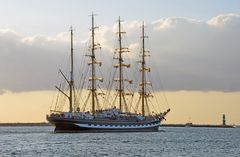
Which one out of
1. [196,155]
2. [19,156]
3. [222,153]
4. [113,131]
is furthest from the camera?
[113,131]

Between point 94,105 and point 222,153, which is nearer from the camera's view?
point 222,153

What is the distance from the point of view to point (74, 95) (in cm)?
18062

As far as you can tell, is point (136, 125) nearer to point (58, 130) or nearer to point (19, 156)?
point (58, 130)

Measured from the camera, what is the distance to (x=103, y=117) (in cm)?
18538

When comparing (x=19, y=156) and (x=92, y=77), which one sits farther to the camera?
(x=92, y=77)

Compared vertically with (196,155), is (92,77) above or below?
above

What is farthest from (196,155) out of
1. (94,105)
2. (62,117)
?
(94,105)

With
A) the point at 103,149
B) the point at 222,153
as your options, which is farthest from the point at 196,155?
the point at 103,149

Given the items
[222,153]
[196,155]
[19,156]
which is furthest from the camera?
[222,153]

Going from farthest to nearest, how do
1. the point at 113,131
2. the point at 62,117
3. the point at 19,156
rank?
1. the point at 113,131
2. the point at 62,117
3. the point at 19,156

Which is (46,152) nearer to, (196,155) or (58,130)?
→ (196,155)

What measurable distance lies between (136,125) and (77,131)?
22087 mm

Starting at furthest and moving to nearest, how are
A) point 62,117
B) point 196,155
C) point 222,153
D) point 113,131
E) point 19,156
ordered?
1. point 113,131
2. point 62,117
3. point 222,153
4. point 196,155
5. point 19,156

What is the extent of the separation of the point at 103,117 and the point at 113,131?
18.4ft
